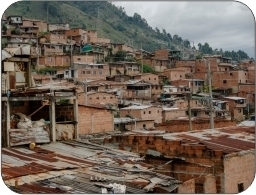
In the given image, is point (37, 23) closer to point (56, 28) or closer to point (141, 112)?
point (56, 28)

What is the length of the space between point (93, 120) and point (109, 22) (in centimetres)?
5962

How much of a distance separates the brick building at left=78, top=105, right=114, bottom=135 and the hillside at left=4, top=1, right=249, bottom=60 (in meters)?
29.0

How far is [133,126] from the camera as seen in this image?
21719 mm

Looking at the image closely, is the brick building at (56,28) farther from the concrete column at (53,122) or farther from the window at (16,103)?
the concrete column at (53,122)

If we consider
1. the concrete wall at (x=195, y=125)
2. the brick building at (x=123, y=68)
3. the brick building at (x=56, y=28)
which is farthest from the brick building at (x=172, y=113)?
the brick building at (x=56, y=28)

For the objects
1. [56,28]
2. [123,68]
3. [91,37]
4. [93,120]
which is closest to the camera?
[93,120]

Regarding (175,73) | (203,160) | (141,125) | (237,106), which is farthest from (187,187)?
(175,73)

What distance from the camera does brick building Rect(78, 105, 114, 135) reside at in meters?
14.3

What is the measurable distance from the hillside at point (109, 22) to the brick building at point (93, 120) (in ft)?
95.0

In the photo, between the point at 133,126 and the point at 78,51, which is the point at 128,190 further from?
the point at 78,51

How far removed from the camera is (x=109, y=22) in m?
72.8

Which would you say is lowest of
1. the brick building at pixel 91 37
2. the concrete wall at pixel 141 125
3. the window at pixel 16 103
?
the concrete wall at pixel 141 125

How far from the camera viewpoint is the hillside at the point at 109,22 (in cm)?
5737

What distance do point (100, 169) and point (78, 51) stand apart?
32.3 m
